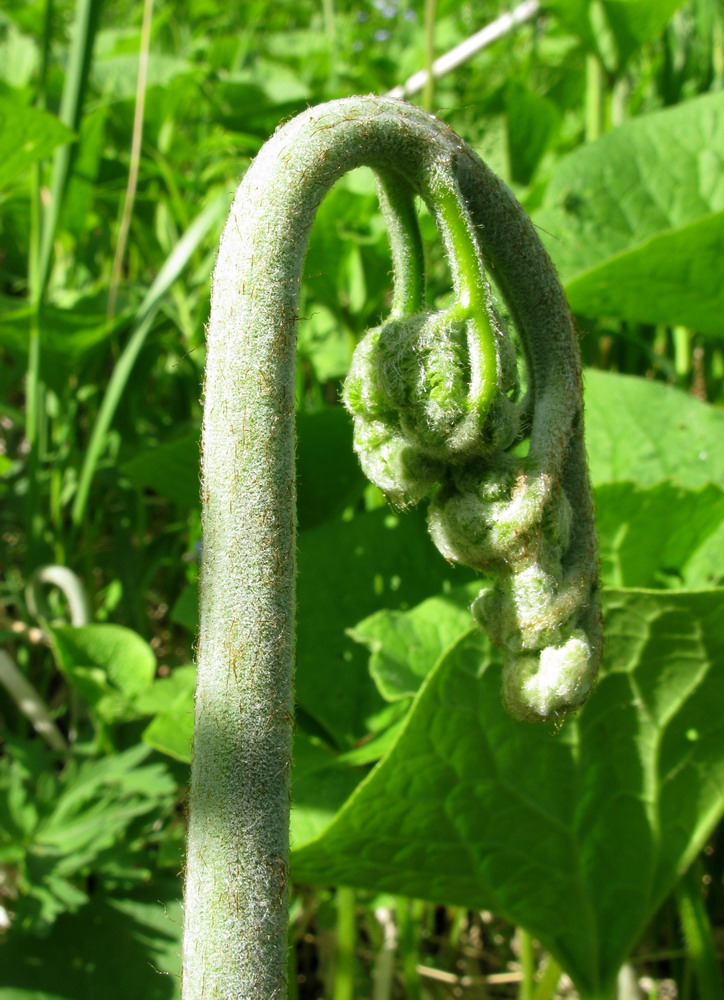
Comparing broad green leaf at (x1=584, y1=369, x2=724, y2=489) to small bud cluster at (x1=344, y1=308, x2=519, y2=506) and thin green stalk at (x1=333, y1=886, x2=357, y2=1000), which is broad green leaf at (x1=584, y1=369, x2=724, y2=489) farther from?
small bud cluster at (x1=344, y1=308, x2=519, y2=506)

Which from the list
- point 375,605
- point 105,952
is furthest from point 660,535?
point 105,952

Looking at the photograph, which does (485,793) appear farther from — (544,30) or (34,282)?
(544,30)

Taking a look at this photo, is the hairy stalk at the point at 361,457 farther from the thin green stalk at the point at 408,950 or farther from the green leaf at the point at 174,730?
the thin green stalk at the point at 408,950

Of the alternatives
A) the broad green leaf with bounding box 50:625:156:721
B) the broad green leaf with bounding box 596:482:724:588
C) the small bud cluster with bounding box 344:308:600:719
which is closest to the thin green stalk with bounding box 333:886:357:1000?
the broad green leaf with bounding box 50:625:156:721

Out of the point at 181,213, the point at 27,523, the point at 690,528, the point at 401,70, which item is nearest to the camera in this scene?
the point at 690,528

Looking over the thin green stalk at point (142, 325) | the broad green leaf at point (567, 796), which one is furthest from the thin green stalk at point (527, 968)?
the thin green stalk at point (142, 325)

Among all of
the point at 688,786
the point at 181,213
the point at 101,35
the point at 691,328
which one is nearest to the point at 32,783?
the point at 688,786
